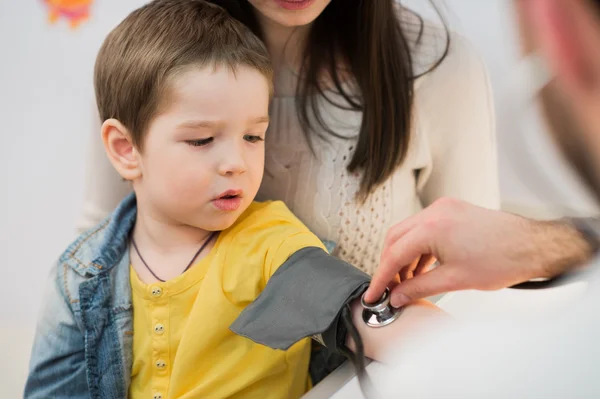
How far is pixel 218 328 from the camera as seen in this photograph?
872 mm

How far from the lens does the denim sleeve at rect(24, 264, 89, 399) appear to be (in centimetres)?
94

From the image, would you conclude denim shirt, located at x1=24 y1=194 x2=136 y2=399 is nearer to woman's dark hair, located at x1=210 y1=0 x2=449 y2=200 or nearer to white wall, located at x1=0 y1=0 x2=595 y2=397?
woman's dark hair, located at x1=210 y1=0 x2=449 y2=200

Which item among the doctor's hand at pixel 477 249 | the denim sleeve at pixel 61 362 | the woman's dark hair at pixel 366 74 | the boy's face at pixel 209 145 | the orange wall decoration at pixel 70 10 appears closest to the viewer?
the doctor's hand at pixel 477 249

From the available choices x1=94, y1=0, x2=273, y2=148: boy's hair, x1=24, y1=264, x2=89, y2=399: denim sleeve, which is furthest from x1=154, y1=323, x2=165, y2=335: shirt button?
x1=94, y1=0, x2=273, y2=148: boy's hair

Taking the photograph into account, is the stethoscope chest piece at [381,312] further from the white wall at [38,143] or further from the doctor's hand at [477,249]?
the white wall at [38,143]

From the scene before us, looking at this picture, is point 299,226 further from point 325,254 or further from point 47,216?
point 47,216

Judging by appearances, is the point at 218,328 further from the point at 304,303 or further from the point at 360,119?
the point at 360,119

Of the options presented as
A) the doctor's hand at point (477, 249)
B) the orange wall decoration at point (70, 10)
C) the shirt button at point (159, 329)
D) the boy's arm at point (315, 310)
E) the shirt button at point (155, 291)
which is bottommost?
the shirt button at point (159, 329)

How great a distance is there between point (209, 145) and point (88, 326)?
30 cm

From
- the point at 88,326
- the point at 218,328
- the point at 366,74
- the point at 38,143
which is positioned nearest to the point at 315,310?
the point at 218,328

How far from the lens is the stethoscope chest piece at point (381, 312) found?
73cm

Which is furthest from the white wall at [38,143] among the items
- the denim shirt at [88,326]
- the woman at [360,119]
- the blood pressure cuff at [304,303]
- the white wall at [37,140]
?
the blood pressure cuff at [304,303]

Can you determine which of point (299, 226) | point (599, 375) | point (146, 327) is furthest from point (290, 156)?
point (599, 375)

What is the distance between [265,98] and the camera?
89 centimetres
